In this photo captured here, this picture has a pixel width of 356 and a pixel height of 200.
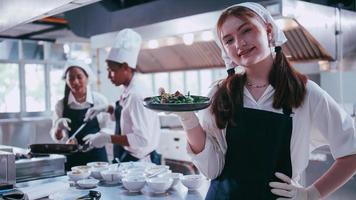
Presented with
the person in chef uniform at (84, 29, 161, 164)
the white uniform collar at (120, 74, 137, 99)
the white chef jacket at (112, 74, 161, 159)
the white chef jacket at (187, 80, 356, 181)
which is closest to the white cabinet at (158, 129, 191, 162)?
the person in chef uniform at (84, 29, 161, 164)

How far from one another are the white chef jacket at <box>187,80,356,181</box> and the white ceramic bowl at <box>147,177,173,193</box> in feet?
1.04

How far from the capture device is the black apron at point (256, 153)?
1442mm

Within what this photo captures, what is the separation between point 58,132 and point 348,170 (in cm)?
243

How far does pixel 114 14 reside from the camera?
3.95 m

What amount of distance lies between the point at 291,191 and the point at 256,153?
7.7 inches

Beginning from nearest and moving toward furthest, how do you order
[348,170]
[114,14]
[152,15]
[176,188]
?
[348,170], [176,188], [152,15], [114,14]

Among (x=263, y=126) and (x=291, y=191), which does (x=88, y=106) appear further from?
(x=291, y=191)

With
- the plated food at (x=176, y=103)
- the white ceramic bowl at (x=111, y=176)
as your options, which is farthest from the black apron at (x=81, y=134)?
the plated food at (x=176, y=103)

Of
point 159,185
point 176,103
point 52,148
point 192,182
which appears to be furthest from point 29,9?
point 192,182

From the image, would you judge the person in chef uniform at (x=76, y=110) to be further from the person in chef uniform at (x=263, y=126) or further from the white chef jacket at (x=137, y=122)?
the person in chef uniform at (x=263, y=126)

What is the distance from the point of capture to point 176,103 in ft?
4.70

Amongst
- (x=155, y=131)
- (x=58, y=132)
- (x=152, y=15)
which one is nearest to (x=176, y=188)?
(x=155, y=131)

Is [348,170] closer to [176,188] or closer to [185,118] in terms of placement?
[185,118]

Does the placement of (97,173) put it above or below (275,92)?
below
